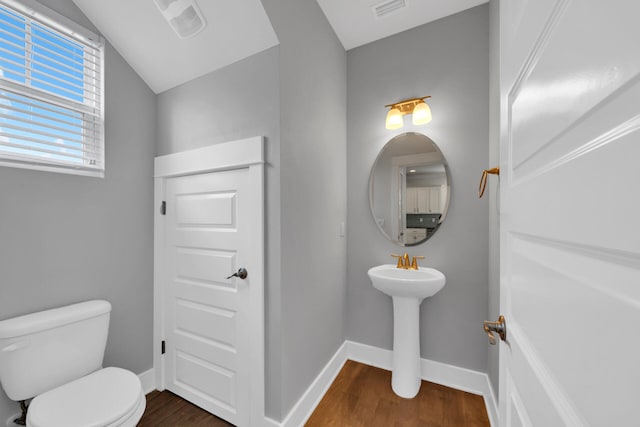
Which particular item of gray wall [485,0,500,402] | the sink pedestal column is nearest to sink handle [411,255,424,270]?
→ the sink pedestal column

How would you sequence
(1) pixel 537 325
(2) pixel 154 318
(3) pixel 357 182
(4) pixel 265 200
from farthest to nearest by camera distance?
(3) pixel 357 182, (2) pixel 154 318, (4) pixel 265 200, (1) pixel 537 325

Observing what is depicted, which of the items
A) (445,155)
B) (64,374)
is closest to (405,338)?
(445,155)

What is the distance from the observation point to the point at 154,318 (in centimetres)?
191

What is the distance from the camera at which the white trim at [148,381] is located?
1823 mm

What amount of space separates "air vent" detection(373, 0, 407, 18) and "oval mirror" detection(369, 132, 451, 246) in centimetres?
88

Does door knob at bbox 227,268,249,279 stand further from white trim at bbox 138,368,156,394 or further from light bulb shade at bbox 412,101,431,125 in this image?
light bulb shade at bbox 412,101,431,125

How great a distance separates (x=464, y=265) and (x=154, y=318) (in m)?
2.32

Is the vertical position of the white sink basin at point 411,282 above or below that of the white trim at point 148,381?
above

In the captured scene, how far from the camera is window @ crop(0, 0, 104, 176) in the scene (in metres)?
1.31

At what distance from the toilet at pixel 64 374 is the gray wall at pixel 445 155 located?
1.66m

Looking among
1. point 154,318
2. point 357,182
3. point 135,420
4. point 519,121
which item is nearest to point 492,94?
point 357,182

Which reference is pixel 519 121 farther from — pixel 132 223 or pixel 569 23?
pixel 132 223

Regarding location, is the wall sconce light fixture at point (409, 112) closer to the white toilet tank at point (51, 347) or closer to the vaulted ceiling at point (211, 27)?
the vaulted ceiling at point (211, 27)

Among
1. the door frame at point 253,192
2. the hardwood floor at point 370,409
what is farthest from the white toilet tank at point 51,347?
the door frame at point 253,192
